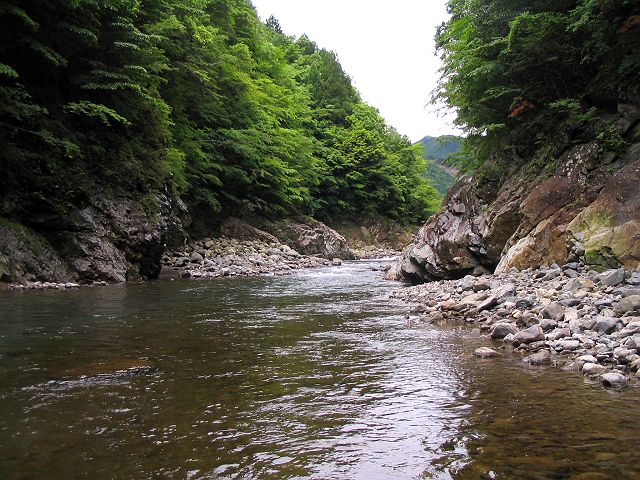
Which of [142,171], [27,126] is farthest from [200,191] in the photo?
[27,126]

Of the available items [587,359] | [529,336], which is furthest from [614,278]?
[587,359]

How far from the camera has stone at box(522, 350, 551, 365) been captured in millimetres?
4961

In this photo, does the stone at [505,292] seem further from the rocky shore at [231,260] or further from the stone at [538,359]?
the rocky shore at [231,260]

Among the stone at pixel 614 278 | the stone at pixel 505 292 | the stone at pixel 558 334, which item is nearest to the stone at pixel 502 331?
the stone at pixel 558 334

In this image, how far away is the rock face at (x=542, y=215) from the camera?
845 cm

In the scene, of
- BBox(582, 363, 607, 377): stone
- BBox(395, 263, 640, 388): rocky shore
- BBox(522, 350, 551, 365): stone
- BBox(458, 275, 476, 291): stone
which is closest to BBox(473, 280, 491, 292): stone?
BBox(395, 263, 640, 388): rocky shore

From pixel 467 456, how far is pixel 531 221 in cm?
838

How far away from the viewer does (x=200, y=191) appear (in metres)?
22.3

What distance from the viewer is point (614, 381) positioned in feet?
13.5

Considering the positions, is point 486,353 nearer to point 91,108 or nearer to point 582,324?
point 582,324

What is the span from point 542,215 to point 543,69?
3892 millimetres

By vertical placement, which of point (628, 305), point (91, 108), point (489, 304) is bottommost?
point (489, 304)

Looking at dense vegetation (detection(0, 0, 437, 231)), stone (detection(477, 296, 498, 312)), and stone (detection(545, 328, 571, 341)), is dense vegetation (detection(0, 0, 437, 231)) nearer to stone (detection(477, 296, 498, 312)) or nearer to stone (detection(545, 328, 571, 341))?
stone (detection(477, 296, 498, 312))

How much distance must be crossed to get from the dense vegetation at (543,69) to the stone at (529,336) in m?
5.95
